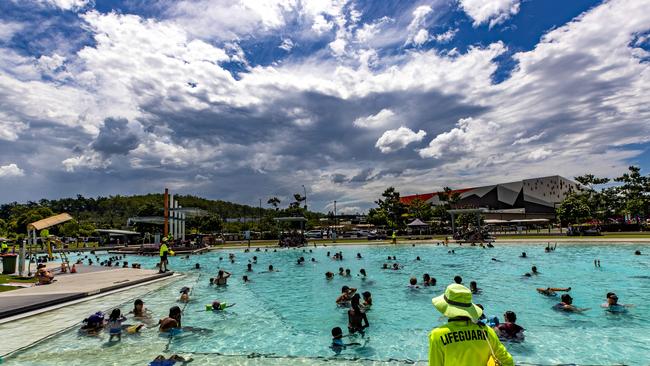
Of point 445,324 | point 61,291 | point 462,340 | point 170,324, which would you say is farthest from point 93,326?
point 462,340

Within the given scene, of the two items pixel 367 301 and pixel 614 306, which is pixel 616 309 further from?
pixel 367 301

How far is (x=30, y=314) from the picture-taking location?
12.4 m

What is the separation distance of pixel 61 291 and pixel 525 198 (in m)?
113

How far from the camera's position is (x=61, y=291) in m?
15.7

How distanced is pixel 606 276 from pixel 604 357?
16830 millimetres

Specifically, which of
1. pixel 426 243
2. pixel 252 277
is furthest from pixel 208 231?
pixel 252 277

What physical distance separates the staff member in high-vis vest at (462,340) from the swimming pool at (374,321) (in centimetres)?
636

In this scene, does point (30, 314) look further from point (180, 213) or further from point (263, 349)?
point (180, 213)

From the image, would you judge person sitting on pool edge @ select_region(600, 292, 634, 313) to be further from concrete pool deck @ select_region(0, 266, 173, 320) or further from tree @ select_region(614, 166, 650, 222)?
tree @ select_region(614, 166, 650, 222)

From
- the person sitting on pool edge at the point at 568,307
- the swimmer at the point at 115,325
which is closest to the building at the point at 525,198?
the person sitting on pool edge at the point at 568,307

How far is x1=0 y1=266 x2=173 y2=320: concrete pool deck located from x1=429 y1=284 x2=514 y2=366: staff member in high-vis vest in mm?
14157

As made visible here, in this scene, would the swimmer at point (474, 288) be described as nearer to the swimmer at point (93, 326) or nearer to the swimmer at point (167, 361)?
the swimmer at point (167, 361)

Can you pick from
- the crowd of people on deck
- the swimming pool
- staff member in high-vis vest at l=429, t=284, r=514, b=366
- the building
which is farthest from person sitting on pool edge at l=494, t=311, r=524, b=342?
the building

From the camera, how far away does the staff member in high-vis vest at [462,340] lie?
3.35 metres
